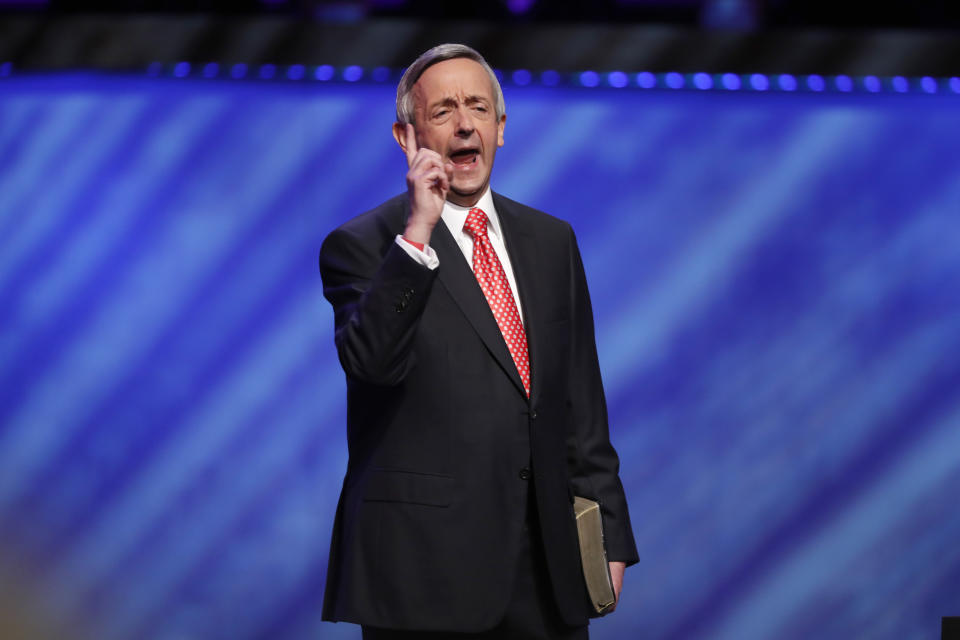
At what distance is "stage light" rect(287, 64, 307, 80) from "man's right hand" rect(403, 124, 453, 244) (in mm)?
1507

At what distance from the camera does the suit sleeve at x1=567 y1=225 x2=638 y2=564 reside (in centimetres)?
209

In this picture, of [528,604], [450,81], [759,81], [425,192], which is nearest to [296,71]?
[759,81]

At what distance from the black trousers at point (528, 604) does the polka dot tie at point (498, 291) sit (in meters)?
0.22

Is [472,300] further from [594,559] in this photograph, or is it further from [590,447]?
[594,559]

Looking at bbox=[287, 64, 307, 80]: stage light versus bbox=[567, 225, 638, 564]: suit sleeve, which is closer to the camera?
bbox=[567, 225, 638, 564]: suit sleeve

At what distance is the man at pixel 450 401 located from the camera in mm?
1827

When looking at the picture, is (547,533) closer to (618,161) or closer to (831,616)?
(618,161)

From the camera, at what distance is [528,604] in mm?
1926

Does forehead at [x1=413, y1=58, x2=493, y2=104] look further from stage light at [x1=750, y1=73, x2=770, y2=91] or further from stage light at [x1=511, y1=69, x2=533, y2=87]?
stage light at [x1=750, y1=73, x2=770, y2=91]

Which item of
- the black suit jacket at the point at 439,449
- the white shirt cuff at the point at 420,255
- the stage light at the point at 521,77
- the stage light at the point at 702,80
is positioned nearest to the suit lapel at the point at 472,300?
the black suit jacket at the point at 439,449

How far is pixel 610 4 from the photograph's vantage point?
328cm

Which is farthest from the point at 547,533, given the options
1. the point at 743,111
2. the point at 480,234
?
the point at 743,111

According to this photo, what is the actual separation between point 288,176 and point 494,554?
1748 millimetres

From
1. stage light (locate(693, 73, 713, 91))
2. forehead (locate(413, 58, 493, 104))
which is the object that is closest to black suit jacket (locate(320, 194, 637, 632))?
forehead (locate(413, 58, 493, 104))
